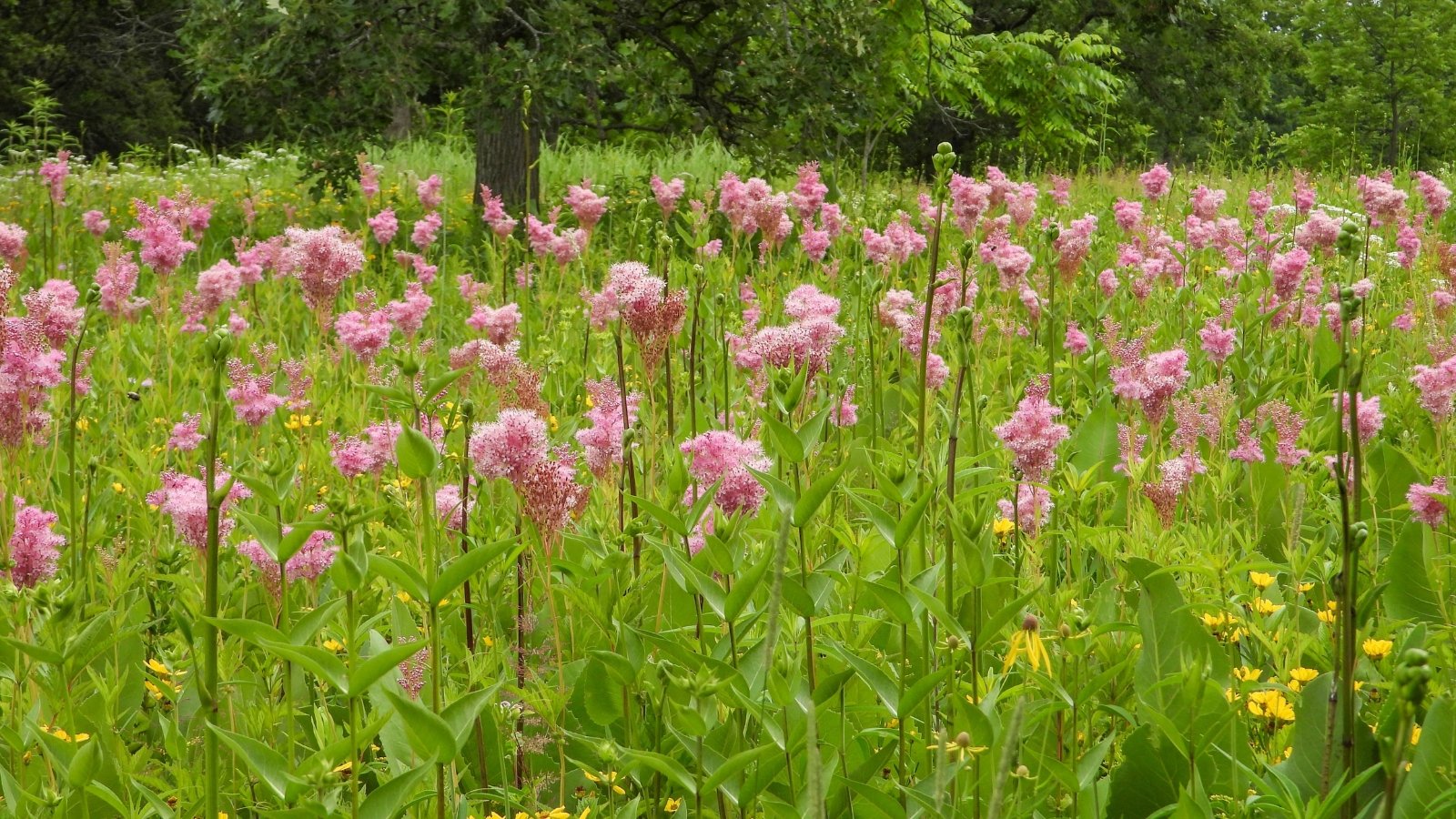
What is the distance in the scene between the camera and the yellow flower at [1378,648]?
1847 mm

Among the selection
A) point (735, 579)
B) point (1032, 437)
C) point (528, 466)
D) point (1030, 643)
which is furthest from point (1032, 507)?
point (528, 466)

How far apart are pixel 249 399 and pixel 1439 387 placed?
251cm

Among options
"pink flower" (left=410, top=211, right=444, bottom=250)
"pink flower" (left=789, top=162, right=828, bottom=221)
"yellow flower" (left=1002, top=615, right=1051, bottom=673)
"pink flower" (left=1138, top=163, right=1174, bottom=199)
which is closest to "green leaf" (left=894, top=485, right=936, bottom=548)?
"yellow flower" (left=1002, top=615, right=1051, bottom=673)

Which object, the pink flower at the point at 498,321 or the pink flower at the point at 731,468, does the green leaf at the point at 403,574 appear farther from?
the pink flower at the point at 498,321

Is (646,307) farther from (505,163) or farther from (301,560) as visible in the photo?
(505,163)

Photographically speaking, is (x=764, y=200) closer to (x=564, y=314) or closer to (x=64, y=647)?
(x=564, y=314)

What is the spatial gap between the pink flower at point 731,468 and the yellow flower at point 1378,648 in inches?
41.2

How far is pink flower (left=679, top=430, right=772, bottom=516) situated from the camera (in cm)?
163

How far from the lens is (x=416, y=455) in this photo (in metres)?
1.11

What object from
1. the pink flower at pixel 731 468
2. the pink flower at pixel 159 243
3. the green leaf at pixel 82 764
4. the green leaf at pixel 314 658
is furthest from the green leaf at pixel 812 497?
the pink flower at pixel 159 243

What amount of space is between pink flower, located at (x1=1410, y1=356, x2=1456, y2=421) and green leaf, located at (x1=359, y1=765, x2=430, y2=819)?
6.74ft

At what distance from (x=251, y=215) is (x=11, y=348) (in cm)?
318

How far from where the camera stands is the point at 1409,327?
3.81 meters

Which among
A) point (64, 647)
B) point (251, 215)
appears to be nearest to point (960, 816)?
point (64, 647)
